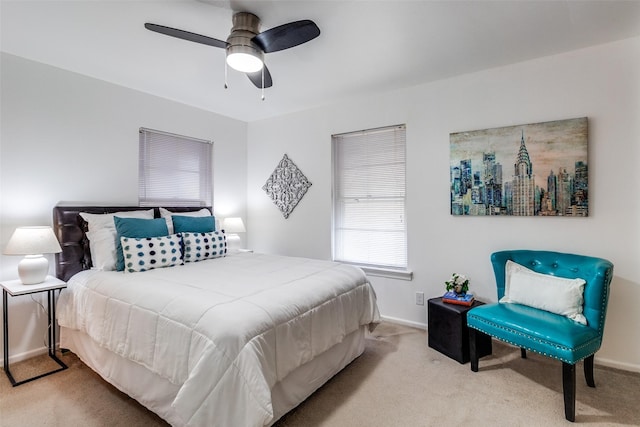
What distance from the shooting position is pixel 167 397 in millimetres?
1692

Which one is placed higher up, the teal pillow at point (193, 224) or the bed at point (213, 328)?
the teal pillow at point (193, 224)

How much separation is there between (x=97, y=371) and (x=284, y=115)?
3.38 metres

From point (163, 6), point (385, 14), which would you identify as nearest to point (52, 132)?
point (163, 6)

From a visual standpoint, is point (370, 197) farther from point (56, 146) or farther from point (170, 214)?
point (56, 146)

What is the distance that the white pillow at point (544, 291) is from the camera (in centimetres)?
205

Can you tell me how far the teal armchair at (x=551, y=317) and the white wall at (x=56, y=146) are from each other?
3.60m

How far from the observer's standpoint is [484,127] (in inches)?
112

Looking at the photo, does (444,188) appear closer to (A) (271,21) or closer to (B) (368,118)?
(B) (368,118)

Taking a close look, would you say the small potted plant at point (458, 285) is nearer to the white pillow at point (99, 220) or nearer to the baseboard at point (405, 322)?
the baseboard at point (405, 322)

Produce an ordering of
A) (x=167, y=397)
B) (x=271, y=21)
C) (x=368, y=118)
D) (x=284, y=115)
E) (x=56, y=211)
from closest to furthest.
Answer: (x=167, y=397) → (x=271, y=21) → (x=56, y=211) → (x=368, y=118) → (x=284, y=115)

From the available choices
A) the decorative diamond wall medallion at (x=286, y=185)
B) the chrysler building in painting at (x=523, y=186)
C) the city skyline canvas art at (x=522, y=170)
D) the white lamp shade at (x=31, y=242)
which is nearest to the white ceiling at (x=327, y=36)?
the city skyline canvas art at (x=522, y=170)

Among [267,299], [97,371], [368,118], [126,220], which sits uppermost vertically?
[368,118]

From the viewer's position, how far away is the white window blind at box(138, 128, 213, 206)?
11.3 feet

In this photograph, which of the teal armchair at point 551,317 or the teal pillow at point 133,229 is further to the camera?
the teal pillow at point 133,229
